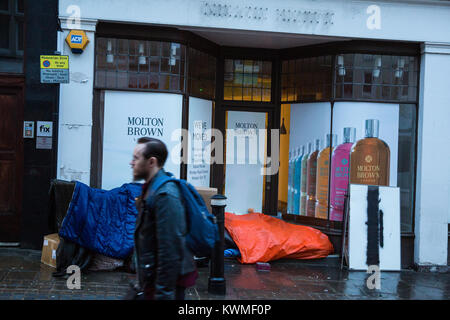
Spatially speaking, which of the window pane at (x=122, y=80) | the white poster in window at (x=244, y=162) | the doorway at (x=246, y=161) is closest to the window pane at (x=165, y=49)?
the window pane at (x=122, y=80)

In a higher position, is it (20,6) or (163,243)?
(20,6)

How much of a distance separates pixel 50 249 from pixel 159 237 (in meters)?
4.74

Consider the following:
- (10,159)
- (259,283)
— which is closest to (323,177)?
(259,283)

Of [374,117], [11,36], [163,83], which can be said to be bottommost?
[374,117]

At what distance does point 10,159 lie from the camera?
8.22 meters

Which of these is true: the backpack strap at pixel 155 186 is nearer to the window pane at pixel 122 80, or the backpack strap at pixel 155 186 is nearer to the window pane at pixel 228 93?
the window pane at pixel 122 80

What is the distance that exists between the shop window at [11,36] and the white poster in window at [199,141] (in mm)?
2949

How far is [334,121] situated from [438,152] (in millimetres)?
1827

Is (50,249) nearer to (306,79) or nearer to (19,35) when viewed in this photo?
(19,35)

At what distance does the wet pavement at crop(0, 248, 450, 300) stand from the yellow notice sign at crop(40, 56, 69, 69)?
2.99 m

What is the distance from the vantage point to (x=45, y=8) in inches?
314

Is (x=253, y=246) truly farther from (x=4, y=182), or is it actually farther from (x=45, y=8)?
(x=45, y=8)

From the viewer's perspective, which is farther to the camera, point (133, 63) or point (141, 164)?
point (133, 63)
